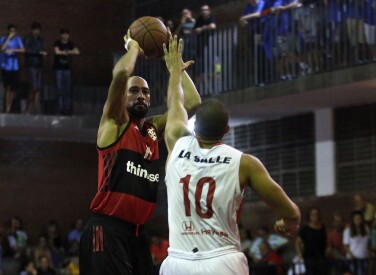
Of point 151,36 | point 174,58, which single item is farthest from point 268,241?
point 174,58

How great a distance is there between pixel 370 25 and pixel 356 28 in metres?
0.33

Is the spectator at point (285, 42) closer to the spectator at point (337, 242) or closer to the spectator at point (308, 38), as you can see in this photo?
the spectator at point (308, 38)

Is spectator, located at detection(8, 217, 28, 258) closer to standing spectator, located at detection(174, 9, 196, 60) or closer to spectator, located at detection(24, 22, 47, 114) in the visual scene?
spectator, located at detection(24, 22, 47, 114)

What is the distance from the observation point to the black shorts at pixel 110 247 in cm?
889

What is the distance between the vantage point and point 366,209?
59.8 feet

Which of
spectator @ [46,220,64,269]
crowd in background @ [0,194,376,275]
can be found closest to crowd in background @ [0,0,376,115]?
crowd in background @ [0,194,376,275]

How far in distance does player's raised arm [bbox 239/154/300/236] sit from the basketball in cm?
244

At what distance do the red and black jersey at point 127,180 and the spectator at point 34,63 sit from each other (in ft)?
48.2

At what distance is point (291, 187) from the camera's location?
71.5 ft

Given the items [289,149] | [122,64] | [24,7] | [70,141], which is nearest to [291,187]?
[289,149]

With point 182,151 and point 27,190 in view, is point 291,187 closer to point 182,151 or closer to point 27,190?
point 27,190

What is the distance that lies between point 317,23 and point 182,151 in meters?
12.1

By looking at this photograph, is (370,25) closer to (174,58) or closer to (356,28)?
(356,28)

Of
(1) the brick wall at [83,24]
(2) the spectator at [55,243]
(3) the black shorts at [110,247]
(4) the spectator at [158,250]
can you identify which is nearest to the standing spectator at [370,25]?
(4) the spectator at [158,250]
